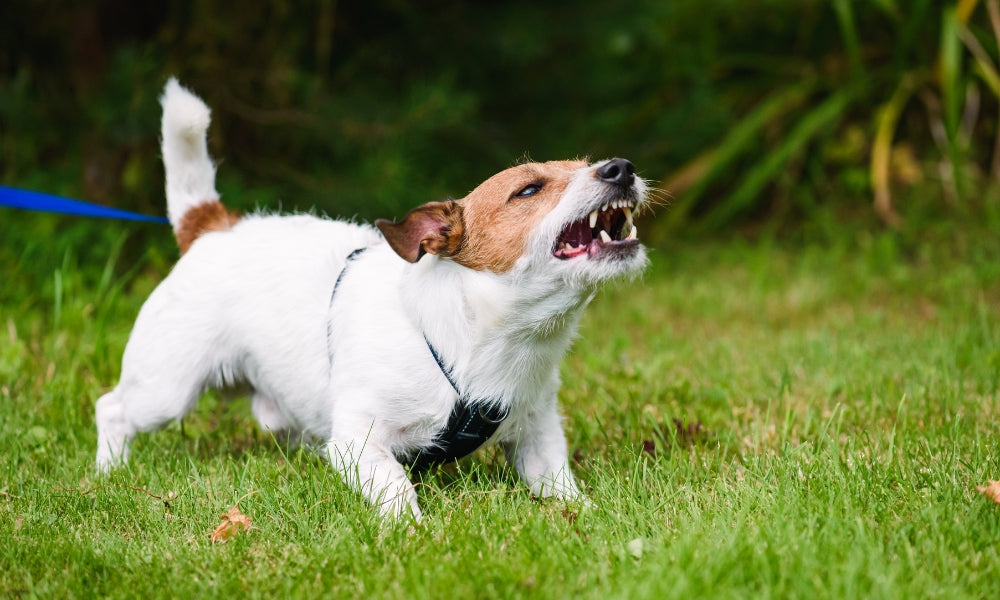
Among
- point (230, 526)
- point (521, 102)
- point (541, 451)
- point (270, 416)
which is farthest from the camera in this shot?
point (521, 102)

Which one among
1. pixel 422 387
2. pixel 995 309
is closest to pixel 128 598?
pixel 422 387

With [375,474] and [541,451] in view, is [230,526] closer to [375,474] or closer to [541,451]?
[375,474]

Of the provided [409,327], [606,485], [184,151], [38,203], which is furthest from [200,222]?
[606,485]

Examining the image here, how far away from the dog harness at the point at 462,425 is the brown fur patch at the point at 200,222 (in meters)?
1.17

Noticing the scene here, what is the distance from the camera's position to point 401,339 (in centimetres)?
291

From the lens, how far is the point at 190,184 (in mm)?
3648

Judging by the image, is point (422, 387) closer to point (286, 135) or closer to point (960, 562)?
point (960, 562)

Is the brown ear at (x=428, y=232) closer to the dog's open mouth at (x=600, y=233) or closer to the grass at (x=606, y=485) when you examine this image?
the dog's open mouth at (x=600, y=233)

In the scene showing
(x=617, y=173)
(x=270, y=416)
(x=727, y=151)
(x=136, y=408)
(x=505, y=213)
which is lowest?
(x=270, y=416)

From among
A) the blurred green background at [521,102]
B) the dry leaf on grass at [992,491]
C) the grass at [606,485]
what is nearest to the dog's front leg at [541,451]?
the grass at [606,485]

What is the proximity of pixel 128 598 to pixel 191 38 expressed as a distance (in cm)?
420

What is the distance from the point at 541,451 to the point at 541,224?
2.40 ft

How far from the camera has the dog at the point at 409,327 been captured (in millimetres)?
2814

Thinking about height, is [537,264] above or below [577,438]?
above
